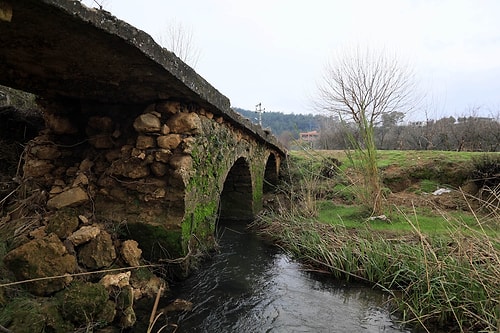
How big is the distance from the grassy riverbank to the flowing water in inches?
9.0

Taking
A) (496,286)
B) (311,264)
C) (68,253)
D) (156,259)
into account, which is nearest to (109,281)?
(68,253)

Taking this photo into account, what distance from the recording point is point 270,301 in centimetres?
330

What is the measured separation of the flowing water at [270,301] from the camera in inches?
110

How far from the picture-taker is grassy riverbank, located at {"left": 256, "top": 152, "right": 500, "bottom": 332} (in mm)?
2688

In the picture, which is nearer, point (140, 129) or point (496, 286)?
point (496, 286)

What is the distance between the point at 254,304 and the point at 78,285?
165cm

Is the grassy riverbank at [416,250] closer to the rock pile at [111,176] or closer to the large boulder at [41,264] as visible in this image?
the rock pile at [111,176]

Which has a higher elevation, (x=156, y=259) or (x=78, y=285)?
(x=78, y=285)

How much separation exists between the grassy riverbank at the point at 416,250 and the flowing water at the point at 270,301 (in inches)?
9.0

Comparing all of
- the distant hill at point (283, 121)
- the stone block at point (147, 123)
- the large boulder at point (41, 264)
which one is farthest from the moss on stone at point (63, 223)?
the distant hill at point (283, 121)

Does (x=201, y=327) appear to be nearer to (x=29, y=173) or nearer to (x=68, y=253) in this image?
(x=68, y=253)

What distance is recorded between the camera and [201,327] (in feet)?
8.91

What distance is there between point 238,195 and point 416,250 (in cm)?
421

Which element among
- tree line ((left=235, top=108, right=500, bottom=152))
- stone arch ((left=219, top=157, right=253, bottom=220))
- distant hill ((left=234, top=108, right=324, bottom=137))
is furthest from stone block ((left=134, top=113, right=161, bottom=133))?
distant hill ((left=234, top=108, right=324, bottom=137))
